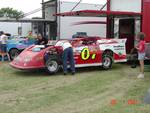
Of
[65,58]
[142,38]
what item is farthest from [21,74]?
[142,38]

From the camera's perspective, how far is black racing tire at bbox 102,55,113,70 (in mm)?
14711

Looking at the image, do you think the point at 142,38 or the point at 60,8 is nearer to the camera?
the point at 142,38

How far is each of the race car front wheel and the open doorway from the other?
4.87 metres

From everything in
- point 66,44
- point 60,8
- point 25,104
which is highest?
point 60,8

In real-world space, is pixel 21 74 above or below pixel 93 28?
below

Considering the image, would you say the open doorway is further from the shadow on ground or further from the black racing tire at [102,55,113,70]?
the black racing tire at [102,55,113,70]

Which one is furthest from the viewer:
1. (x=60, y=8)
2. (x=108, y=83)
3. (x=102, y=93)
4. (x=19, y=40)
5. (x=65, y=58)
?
(x=60, y=8)

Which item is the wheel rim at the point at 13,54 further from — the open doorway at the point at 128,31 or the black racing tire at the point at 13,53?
the open doorway at the point at 128,31

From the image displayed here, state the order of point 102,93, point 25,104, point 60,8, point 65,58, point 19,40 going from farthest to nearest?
point 60,8 → point 19,40 → point 65,58 → point 102,93 → point 25,104

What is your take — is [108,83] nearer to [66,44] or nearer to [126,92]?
[126,92]

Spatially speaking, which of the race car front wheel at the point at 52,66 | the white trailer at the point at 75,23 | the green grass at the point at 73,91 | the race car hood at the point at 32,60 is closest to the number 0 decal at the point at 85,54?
the green grass at the point at 73,91

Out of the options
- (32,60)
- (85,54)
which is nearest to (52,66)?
(32,60)

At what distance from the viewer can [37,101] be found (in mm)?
8906

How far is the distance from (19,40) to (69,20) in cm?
336
